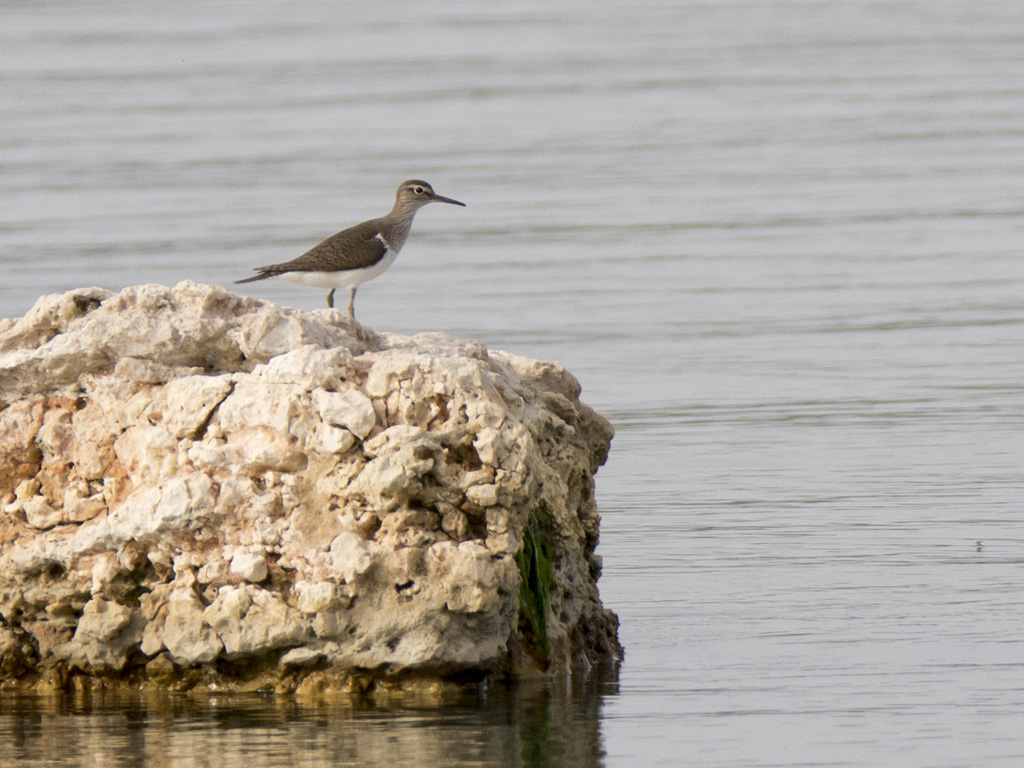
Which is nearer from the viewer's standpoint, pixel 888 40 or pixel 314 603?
pixel 314 603

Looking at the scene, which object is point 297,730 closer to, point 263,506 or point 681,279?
point 263,506

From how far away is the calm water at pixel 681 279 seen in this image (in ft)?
30.6

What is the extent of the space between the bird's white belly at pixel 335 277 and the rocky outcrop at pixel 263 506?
5.01m

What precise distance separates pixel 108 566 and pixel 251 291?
12982 mm

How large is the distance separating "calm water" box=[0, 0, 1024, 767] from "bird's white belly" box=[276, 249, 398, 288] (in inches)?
85.2

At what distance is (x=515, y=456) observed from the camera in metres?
9.47

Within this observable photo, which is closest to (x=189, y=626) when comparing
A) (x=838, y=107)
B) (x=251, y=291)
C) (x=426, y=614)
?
(x=426, y=614)

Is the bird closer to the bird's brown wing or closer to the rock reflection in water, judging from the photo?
the bird's brown wing

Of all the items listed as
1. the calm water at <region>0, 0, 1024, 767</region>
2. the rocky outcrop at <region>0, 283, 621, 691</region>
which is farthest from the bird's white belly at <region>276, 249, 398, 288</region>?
the rocky outcrop at <region>0, 283, 621, 691</region>

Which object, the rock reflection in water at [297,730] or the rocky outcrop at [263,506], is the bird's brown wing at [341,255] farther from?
the rock reflection in water at [297,730]

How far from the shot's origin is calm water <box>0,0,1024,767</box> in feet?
30.6

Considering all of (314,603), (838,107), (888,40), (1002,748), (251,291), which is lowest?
(1002,748)

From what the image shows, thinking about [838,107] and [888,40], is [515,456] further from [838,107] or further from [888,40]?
[888,40]

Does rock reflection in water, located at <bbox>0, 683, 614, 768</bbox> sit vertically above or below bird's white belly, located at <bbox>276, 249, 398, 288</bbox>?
below
